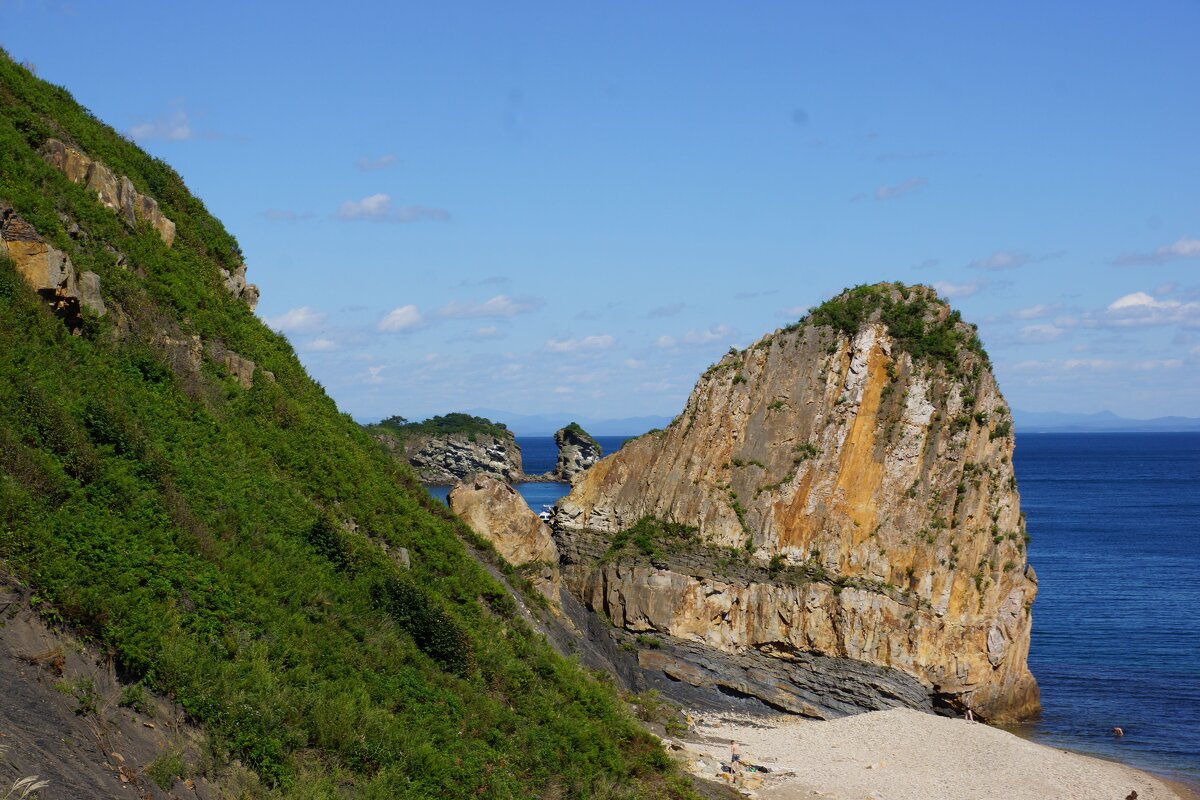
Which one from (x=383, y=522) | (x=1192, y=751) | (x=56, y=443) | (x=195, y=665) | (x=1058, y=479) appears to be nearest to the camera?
(x=195, y=665)

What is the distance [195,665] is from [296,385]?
52.7 ft

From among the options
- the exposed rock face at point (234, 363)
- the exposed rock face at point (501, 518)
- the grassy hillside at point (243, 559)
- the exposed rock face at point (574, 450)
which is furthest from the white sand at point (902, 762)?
the exposed rock face at point (574, 450)

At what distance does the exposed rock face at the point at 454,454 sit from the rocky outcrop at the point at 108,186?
4355 inches

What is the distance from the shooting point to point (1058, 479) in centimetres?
16025

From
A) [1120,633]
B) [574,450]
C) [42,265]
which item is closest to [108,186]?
[42,265]

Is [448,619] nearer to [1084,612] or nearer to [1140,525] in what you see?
[1084,612]

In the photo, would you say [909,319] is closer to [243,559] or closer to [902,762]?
[902,762]

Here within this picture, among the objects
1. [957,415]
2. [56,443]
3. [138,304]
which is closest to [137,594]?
[56,443]

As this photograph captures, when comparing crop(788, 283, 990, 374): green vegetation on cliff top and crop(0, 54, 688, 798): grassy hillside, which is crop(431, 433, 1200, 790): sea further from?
crop(0, 54, 688, 798): grassy hillside

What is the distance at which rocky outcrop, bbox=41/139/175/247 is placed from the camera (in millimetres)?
26984

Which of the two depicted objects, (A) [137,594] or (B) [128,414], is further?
(B) [128,414]

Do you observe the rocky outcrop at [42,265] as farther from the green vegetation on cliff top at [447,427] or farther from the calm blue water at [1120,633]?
the green vegetation on cliff top at [447,427]

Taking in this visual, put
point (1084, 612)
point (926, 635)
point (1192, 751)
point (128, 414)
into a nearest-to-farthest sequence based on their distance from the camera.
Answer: point (128, 414), point (1192, 751), point (926, 635), point (1084, 612)

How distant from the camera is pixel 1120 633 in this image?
55438 millimetres
